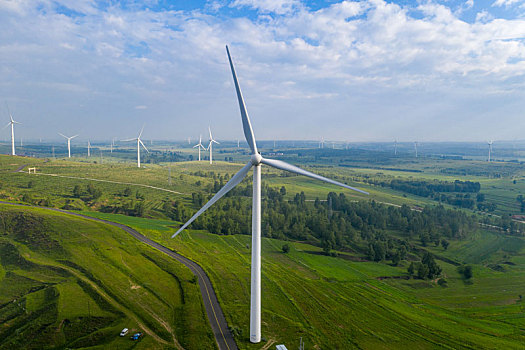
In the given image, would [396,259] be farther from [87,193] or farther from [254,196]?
[87,193]

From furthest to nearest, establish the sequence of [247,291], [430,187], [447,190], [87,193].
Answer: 1. [430,187]
2. [447,190]
3. [87,193]
4. [247,291]

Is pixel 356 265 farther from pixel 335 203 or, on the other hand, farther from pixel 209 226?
pixel 335 203

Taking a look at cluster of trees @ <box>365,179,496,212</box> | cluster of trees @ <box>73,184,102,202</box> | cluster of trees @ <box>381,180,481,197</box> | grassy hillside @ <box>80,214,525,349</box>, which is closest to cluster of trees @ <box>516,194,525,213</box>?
cluster of trees @ <box>365,179,496,212</box>

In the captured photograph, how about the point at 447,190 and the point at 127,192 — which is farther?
the point at 447,190

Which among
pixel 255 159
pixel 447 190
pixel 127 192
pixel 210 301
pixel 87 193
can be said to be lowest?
pixel 210 301

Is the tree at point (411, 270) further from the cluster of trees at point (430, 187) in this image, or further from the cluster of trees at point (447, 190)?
the cluster of trees at point (430, 187)

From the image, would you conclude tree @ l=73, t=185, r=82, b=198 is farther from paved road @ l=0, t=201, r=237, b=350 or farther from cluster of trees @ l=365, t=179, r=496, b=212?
cluster of trees @ l=365, t=179, r=496, b=212

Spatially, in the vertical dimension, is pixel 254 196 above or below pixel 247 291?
above

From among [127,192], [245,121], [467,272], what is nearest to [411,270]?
[467,272]

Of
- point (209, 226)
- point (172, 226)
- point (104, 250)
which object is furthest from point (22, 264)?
point (209, 226)
